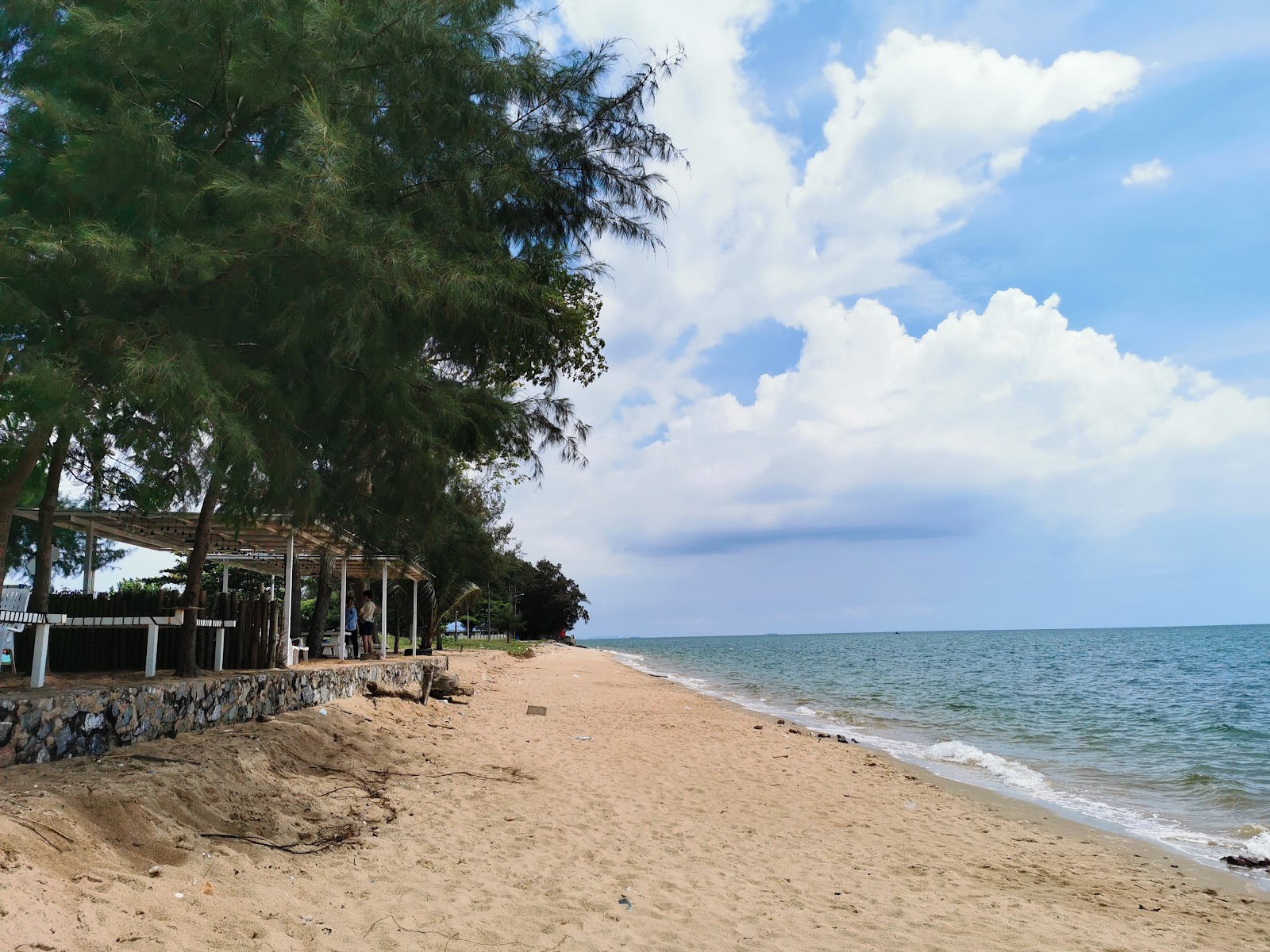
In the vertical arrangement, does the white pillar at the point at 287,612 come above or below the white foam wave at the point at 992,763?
above

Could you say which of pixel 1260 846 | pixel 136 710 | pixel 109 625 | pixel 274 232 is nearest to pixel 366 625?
pixel 109 625

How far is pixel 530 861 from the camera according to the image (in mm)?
6297

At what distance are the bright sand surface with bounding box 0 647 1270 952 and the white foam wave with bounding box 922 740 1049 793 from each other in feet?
5.98

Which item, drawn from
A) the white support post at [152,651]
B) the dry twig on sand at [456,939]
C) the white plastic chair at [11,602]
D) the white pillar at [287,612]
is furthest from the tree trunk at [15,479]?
the white pillar at [287,612]

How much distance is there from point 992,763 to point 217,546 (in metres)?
13.7

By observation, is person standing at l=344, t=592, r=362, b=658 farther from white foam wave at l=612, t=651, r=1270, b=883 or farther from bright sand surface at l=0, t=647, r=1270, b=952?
white foam wave at l=612, t=651, r=1270, b=883

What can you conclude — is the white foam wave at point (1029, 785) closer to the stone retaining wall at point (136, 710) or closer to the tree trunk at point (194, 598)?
the stone retaining wall at point (136, 710)

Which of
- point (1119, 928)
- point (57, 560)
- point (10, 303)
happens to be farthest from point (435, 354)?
point (57, 560)

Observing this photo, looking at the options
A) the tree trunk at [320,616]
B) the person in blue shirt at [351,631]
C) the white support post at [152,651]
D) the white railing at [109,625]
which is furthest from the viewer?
the person in blue shirt at [351,631]

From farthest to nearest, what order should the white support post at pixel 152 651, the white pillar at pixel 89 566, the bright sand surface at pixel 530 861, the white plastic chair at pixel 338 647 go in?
1. the white plastic chair at pixel 338 647
2. the white pillar at pixel 89 566
3. the white support post at pixel 152 651
4. the bright sand surface at pixel 530 861

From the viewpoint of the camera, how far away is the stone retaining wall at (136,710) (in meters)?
6.10

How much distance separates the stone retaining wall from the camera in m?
6.10

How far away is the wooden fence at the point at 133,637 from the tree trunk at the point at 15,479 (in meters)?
2.27

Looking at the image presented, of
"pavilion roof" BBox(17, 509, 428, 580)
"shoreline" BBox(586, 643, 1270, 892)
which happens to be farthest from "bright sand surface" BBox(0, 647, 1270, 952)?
"pavilion roof" BBox(17, 509, 428, 580)
